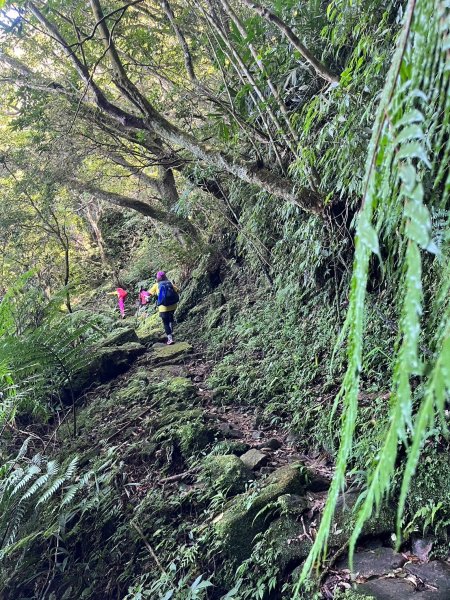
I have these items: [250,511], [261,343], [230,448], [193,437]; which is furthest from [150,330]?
[250,511]

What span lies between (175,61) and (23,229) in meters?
4.28

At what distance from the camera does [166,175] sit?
9.02 meters

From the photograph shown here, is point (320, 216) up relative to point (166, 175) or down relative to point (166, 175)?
down

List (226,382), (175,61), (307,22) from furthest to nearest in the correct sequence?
(175,61) → (226,382) → (307,22)

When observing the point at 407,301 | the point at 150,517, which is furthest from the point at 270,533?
the point at 407,301

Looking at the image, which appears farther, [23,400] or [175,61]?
[175,61]

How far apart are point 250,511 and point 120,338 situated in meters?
4.89

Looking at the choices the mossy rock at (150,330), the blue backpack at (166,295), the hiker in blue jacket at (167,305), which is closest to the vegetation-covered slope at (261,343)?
the mossy rock at (150,330)

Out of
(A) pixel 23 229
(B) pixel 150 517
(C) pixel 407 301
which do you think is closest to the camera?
(C) pixel 407 301

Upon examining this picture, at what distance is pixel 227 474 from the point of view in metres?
3.25

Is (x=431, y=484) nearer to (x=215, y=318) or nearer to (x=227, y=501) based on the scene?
(x=227, y=501)

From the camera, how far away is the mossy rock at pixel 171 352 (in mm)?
6517

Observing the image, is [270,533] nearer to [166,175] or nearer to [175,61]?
[175,61]

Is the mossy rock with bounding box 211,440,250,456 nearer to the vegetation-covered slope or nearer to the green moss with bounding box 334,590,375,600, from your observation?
the vegetation-covered slope
